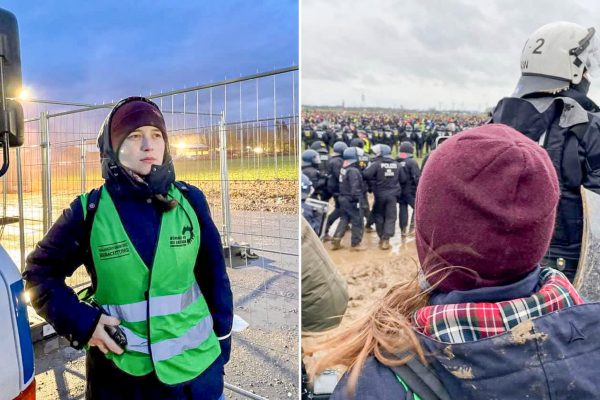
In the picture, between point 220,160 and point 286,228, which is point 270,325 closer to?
point 286,228

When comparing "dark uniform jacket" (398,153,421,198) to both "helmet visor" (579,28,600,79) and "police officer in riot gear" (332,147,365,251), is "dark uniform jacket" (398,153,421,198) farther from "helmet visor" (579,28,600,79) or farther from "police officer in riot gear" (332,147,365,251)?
"helmet visor" (579,28,600,79)

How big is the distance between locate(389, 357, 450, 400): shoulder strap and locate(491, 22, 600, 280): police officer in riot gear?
114cm

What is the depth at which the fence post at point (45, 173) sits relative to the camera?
2477 mm

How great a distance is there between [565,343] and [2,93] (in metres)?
1.27

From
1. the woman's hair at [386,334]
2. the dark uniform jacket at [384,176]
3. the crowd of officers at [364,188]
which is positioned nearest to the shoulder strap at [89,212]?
the woman's hair at [386,334]

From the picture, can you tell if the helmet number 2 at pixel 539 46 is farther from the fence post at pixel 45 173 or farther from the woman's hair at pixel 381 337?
the fence post at pixel 45 173

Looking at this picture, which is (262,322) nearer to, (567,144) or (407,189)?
(567,144)

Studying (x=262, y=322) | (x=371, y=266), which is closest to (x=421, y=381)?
(x=262, y=322)

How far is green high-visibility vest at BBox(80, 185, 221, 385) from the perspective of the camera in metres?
1.17

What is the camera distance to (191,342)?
125 cm

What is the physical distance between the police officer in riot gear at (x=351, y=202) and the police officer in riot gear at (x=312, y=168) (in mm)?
407

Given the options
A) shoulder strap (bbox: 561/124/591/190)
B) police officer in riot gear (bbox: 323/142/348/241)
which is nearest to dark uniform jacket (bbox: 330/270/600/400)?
shoulder strap (bbox: 561/124/591/190)

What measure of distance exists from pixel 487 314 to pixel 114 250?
2.95ft

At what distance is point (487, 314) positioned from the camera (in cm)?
59
